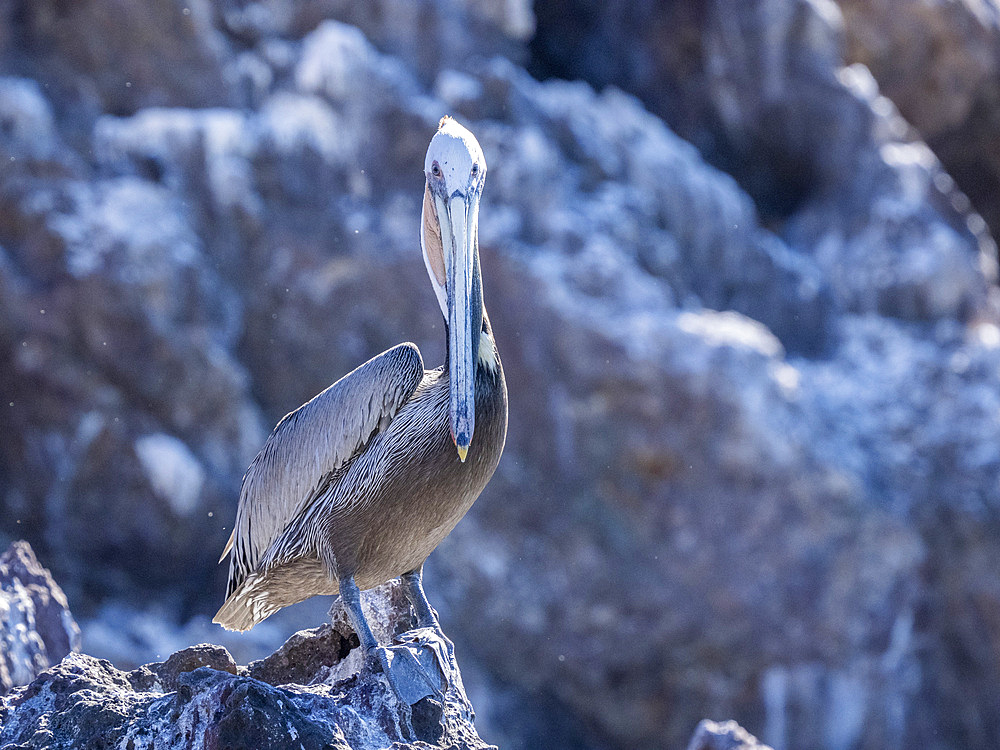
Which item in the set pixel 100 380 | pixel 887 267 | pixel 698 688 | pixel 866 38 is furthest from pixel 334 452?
pixel 866 38

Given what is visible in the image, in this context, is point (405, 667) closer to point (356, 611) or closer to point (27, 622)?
point (356, 611)

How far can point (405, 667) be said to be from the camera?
8.13 ft

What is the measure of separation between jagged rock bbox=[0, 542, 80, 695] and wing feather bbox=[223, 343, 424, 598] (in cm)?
91

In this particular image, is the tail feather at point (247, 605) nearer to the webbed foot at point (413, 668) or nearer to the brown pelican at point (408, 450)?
the brown pelican at point (408, 450)

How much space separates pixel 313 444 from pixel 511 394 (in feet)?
18.5

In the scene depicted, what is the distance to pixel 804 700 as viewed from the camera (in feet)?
26.9

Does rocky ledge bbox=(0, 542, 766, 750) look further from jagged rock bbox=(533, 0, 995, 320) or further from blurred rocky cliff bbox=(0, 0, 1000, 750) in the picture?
jagged rock bbox=(533, 0, 995, 320)

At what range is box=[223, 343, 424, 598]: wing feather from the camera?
110 inches

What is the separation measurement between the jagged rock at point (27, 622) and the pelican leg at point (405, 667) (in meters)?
1.53

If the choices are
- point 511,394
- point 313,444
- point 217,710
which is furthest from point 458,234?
point 511,394

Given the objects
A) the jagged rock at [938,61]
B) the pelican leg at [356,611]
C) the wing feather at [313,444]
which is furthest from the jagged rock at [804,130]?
the pelican leg at [356,611]

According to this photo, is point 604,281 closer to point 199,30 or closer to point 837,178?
point 837,178

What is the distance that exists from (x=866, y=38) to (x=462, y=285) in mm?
9690

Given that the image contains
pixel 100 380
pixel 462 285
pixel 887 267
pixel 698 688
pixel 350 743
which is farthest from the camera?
pixel 887 267
